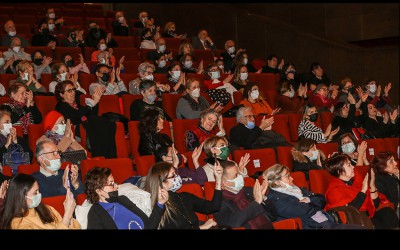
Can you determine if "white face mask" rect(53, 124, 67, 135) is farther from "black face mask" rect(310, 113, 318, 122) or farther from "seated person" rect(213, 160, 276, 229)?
"black face mask" rect(310, 113, 318, 122)

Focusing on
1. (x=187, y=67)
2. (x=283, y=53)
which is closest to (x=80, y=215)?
(x=187, y=67)

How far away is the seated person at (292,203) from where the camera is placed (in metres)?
3.99

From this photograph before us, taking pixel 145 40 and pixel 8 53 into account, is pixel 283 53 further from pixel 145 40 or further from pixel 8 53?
pixel 8 53

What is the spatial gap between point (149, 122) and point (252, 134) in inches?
35.5

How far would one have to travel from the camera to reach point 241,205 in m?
3.90

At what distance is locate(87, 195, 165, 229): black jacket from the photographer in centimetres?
336

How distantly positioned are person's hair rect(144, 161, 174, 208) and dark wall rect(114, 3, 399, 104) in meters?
5.45

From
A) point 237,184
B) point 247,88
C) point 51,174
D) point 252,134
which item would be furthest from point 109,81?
point 237,184

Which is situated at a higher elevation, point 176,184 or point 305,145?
point 176,184

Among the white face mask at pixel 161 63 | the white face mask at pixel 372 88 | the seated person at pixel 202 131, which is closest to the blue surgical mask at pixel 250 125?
the seated person at pixel 202 131

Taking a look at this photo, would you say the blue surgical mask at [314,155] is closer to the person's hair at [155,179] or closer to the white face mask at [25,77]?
the person's hair at [155,179]

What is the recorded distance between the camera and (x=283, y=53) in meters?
9.59

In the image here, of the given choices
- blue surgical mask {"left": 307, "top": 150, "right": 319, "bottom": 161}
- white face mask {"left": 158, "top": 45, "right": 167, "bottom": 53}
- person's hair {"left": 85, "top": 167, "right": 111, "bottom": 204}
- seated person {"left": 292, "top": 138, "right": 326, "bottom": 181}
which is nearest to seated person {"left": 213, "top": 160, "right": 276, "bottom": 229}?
person's hair {"left": 85, "top": 167, "right": 111, "bottom": 204}

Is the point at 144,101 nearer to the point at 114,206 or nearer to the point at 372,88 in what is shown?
the point at 114,206
